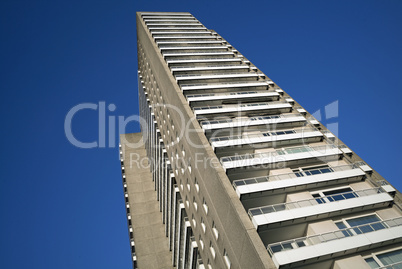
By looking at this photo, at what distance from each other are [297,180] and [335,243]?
578cm

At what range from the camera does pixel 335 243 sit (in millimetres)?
16766

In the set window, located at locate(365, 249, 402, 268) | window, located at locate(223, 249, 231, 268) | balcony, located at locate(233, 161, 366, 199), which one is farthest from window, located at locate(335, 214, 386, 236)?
window, located at locate(223, 249, 231, 268)

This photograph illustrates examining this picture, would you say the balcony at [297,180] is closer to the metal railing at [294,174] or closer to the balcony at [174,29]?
the metal railing at [294,174]

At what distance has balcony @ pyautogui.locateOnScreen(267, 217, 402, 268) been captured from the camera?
52.5 feet

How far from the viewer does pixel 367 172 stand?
24453mm

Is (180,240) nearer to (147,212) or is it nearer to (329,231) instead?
(147,212)

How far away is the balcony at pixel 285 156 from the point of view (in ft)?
74.9

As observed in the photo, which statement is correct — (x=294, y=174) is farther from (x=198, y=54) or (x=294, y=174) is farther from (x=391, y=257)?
(x=198, y=54)

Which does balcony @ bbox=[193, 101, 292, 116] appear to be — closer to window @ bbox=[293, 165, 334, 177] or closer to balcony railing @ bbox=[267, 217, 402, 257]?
window @ bbox=[293, 165, 334, 177]

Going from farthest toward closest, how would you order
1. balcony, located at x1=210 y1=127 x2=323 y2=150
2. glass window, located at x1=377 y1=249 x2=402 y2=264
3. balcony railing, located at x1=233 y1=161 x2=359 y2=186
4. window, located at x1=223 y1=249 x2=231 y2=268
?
balcony, located at x1=210 y1=127 x2=323 y2=150 → balcony railing, located at x1=233 y1=161 x2=359 y2=186 → window, located at x1=223 y1=249 x2=231 y2=268 → glass window, located at x1=377 y1=249 x2=402 y2=264

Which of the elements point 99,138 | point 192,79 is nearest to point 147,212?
point 99,138

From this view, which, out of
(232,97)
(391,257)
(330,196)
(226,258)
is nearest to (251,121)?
(232,97)

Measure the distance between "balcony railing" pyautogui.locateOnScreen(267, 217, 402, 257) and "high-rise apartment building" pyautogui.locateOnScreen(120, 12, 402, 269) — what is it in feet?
0.24

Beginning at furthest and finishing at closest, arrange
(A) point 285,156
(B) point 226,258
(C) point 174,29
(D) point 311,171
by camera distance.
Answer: (C) point 174,29, (A) point 285,156, (D) point 311,171, (B) point 226,258
